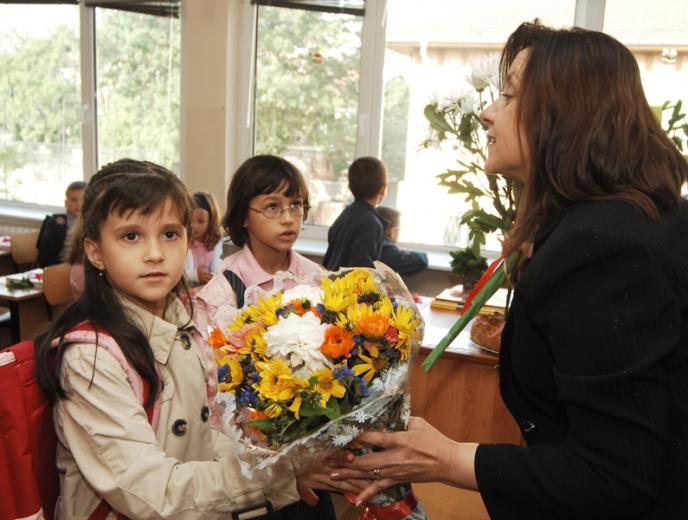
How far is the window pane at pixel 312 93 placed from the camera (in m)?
5.12

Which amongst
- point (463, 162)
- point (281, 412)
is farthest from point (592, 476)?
point (463, 162)

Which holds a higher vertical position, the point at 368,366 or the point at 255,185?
the point at 255,185

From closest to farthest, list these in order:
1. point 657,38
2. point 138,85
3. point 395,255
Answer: point 395,255, point 657,38, point 138,85

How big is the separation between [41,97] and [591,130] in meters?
6.39

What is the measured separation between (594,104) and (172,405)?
0.94m

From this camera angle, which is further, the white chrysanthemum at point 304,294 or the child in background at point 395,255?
the child in background at point 395,255

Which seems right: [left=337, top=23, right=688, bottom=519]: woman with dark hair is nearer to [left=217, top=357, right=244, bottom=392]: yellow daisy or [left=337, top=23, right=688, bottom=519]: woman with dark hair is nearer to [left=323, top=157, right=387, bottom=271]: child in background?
[left=217, top=357, right=244, bottom=392]: yellow daisy

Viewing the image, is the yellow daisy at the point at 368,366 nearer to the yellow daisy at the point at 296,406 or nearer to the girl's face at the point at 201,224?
the yellow daisy at the point at 296,406

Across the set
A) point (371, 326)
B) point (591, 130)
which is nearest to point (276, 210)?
point (371, 326)

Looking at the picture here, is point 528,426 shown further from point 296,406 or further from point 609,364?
point 296,406

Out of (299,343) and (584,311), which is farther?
(299,343)

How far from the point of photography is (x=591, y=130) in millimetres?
908

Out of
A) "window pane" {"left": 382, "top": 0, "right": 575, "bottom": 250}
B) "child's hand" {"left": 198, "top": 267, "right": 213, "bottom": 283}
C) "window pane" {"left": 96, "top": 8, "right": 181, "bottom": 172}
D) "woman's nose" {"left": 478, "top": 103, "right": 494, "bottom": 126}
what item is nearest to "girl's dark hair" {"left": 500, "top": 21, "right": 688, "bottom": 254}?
"woman's nose" {"left": 478, "top": 103, "right": 494, "bottom": 126}

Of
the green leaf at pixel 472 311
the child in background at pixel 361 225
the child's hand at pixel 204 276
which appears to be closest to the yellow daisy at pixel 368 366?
the green leaf at pixel 472 311
